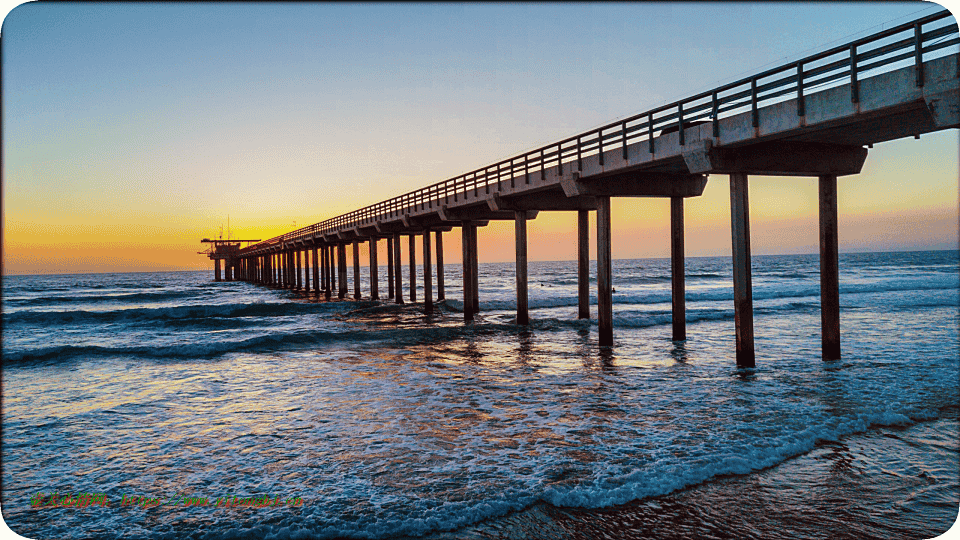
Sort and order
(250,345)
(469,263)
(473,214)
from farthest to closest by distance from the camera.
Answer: (469,263) < (473,214) < (250,345)

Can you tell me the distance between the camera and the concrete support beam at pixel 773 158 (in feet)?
38.5

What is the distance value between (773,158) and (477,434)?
8256 millimetres

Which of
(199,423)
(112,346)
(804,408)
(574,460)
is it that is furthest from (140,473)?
(112,346)

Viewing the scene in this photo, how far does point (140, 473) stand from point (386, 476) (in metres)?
3.31

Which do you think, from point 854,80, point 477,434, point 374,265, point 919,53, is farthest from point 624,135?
point 374,265

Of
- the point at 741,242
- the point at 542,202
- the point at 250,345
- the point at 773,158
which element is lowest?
the point at 250,345

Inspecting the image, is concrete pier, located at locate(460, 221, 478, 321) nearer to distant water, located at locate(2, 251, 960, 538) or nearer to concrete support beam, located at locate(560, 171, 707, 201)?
distant water, located at locate(2, 251, 960, 538)

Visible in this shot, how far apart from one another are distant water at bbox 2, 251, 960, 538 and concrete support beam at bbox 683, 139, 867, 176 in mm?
4304

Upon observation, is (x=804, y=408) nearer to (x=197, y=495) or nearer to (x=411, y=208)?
(x=197, y=495)

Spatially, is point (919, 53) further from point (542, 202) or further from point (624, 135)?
point (542, 202)

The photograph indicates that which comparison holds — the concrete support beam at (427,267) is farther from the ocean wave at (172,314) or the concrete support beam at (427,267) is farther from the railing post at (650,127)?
the railing post at (650,127)

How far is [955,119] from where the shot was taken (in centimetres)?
751

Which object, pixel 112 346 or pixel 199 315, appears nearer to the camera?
pixel 112 346

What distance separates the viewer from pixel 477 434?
28.2 feet
